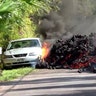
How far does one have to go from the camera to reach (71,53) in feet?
81.6

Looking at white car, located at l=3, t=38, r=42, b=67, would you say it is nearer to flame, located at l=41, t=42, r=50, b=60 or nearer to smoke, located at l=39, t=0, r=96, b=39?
flame, located at l=41, t=42, r=50, b=60

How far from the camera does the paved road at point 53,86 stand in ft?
47.7

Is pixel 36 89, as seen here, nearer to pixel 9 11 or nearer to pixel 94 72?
pixel 9 11

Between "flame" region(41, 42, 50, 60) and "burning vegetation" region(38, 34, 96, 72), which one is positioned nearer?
"burning vegetation" region(38, 34, 96, 72)

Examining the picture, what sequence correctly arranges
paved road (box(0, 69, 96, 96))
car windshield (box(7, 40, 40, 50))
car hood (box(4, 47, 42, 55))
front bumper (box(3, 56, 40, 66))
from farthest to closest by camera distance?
car windshield (box(7, 40, 40, 50)) → car hood (box(4, 47, 42, 55)) → front bumper (box(3, 56, 40, 66)) → paved road (box(0, 69, 96, 96))

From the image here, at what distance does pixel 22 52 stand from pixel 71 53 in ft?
7.72

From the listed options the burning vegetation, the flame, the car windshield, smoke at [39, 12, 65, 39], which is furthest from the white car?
smoke at [39, 12, 65, 39]

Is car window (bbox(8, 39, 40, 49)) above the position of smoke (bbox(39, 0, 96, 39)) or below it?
below

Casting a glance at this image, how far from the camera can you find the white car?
25016mm

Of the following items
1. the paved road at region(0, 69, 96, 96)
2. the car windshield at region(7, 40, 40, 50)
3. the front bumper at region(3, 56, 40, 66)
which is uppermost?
the car windshield at region(7, 40, 40, 50)

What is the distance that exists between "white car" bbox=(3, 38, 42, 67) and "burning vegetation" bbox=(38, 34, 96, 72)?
0.48 meters

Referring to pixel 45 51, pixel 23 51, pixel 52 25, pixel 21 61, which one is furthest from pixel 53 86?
pixel 52 25

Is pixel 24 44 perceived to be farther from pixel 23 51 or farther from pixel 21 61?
pixel 21 61

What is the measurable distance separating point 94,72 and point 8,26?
4290 millimetres
